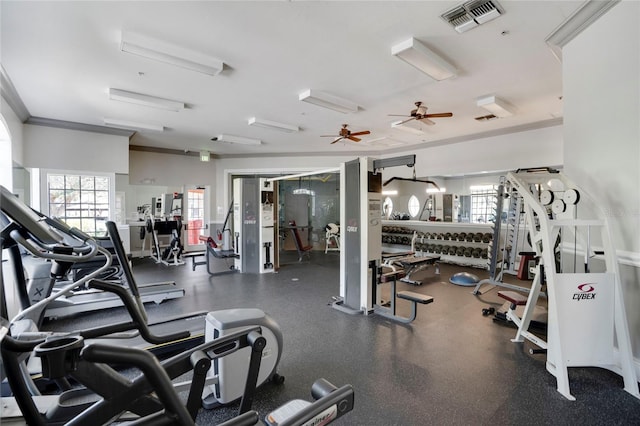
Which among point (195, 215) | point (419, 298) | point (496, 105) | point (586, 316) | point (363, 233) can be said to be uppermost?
point (496, 105)

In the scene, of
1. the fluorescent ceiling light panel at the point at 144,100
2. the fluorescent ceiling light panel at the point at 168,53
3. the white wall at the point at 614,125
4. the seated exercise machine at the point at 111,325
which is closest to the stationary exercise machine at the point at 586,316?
the white wall at the point at 614,125

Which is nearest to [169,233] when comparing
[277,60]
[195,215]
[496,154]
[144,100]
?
[195,215]

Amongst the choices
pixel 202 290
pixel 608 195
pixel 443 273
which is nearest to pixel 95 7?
pixel 202 290

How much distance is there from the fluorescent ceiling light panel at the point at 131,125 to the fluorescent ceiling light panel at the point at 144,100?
1.50 metres

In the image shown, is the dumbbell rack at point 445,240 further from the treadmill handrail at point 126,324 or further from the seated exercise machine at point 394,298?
the treadmill handrail at point 126,324

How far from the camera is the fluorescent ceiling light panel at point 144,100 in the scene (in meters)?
4.57

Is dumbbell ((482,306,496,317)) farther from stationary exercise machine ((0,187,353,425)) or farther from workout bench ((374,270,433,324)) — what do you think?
stationary exercise machine ((0,187,353,425))

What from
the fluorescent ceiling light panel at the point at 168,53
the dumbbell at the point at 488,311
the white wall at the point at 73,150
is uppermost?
the fluorescent ceiling light panel at the point at 168,53

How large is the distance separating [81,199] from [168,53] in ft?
16.4

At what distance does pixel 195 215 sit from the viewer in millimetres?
9430

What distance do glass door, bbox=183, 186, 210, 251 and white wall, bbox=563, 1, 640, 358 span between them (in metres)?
8.78

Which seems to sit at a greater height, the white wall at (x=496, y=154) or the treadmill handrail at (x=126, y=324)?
the white wall at (x=496, y=154)

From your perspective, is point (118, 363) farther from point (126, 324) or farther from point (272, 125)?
point (272, 125)

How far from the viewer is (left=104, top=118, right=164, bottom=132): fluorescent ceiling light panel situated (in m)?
6.07
